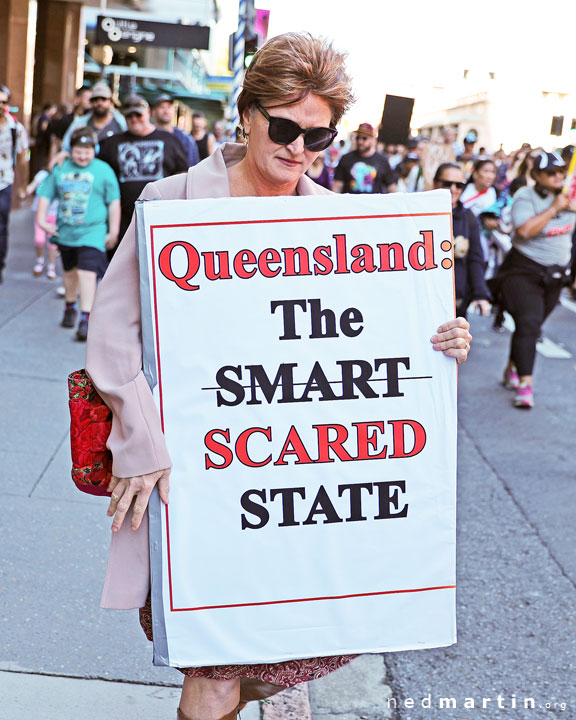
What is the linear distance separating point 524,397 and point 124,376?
239 inches

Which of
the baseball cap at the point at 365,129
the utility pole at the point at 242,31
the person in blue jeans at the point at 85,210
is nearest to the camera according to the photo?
the person in blue jeans at the point at 85,210

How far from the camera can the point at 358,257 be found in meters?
2.50

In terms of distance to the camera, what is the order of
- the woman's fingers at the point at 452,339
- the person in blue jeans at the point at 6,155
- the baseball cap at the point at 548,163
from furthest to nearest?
the person in blue jeans at the point at 6,155
the baseball cap at the point at 548,163
the woman's fingers at the point at 452,339

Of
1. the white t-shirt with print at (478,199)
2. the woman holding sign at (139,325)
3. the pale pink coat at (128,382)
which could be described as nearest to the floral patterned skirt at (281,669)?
the woman holding sign at (139,325)

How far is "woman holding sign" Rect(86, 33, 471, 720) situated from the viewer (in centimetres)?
232

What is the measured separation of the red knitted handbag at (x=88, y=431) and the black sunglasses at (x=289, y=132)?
0.75 metres

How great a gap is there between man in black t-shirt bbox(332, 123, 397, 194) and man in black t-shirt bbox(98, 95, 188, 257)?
2.86 m

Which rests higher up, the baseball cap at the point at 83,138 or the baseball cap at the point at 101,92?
the baseball cap at the point at 101,92

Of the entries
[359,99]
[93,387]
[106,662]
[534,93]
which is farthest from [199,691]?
[534,93]

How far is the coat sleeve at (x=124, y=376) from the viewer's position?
2.30 meters

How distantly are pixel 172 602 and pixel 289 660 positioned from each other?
0.34m

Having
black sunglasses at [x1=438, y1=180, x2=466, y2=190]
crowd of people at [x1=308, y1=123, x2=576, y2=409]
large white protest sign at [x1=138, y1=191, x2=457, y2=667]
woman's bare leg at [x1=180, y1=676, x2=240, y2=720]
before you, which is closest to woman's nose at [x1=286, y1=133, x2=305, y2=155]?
large white protest sign at [x1=138, y1=191, x2=457, y2=667]

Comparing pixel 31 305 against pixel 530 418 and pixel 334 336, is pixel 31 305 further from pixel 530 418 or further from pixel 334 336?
pixel 334 336

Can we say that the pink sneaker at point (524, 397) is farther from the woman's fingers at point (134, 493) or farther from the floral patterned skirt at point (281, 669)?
the woman's fingers at point (134, 493)
